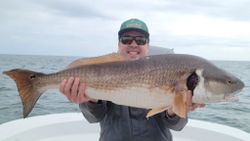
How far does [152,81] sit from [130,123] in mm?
756

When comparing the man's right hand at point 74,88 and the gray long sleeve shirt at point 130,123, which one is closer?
the man's right hand at point 74,88

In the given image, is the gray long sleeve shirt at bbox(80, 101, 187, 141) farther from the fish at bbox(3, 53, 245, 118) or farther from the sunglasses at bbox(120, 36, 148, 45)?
the sunglasses at bbox(120, 36, 148, 45)

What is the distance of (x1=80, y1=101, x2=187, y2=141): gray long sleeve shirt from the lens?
3895 mm

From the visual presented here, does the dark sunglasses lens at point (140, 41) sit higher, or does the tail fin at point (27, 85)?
the dark sunglasses lens at point (140, 41)

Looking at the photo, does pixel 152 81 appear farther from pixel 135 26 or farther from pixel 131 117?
pixel 135 26

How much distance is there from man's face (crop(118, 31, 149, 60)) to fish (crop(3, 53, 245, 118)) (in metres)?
0.57

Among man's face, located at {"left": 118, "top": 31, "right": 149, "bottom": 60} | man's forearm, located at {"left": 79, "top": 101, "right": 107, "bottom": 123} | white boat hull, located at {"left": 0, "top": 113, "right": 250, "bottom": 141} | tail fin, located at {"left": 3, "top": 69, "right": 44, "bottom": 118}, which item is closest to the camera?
tail fin, located at {"left": 3, "top": 69, "right": 44, "bottom": 118}

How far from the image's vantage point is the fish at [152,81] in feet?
10.8

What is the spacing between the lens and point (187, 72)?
10.8 ft

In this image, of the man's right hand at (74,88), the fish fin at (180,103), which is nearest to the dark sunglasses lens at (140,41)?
the man's right hand at (74,88)

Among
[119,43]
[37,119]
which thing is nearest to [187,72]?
[119,43]

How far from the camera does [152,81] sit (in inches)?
132

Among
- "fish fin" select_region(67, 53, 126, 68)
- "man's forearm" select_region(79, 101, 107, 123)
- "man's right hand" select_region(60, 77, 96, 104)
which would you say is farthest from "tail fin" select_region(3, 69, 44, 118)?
"man's forearm" select_region(79, 101, 107, 123)

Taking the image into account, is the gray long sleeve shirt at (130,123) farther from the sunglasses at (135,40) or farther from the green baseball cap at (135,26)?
the green baseball cap at (135,26)
